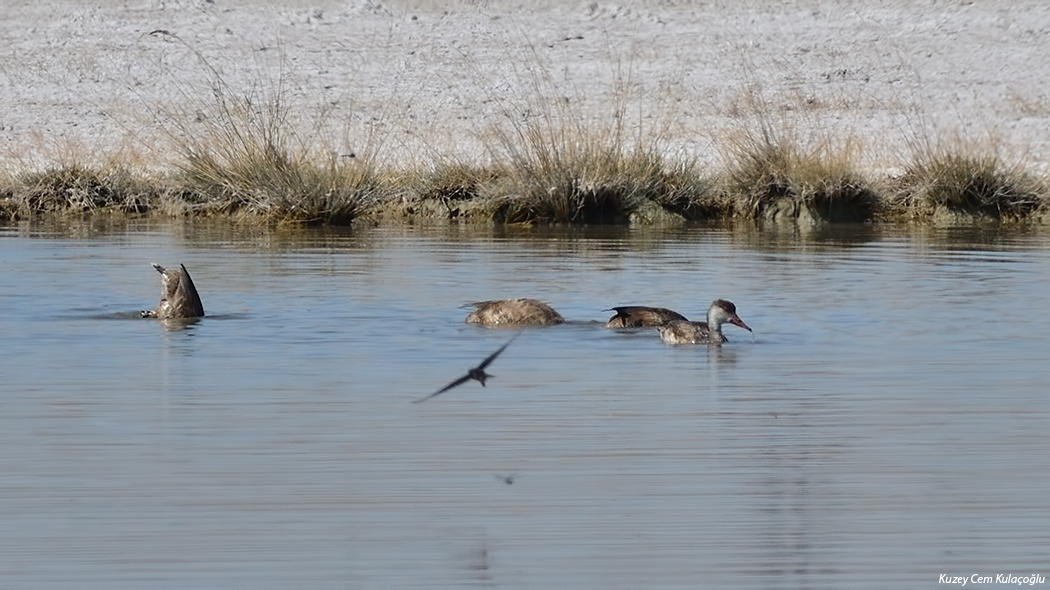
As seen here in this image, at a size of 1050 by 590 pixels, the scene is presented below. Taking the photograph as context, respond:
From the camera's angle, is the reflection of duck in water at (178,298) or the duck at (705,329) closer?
the duck at (705,329)

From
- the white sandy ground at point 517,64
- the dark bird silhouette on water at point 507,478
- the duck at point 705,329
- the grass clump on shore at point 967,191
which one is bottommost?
the dark bird silhouette on water at point 507,478

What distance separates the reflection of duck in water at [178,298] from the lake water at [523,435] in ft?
0.72

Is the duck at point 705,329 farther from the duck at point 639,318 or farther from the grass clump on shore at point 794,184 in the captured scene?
the grass clump on shore at point 794,184

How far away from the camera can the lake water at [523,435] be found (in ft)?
18.9

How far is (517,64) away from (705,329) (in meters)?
31.1

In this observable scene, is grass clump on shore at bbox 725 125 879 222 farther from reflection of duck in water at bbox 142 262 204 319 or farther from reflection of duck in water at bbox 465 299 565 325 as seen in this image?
reflection of duck in water at bbox 142 262 204 319

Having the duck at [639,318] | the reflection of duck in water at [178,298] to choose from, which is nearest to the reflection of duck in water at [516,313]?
the duck at [639,318]

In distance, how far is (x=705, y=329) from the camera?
10969 millimetres

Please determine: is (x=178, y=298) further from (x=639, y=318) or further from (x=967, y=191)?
(x=967, y=191)

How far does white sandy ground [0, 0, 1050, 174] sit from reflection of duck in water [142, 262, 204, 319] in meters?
18.3

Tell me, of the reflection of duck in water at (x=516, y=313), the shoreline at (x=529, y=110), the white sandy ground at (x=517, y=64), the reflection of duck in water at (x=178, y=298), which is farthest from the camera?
the white sandy ground at (x=517, y=64)

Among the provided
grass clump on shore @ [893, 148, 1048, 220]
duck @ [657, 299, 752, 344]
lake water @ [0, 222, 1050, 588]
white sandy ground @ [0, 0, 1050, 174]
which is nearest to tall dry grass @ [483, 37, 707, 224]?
grass clump on shore @ [893, 148, 1048, 220]

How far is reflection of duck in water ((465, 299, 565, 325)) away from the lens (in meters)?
11.2

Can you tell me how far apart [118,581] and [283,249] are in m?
11.7
